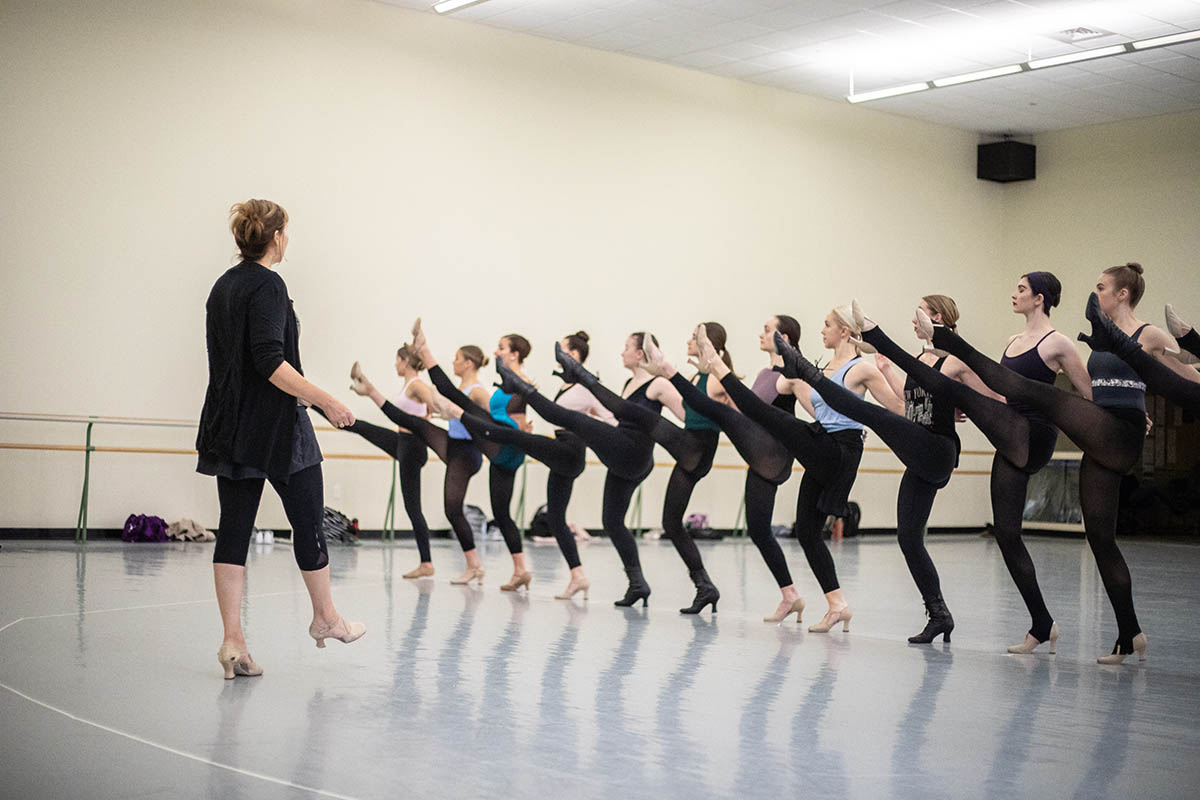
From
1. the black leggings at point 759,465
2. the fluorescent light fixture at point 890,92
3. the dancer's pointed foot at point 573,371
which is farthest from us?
the fluorescent light fixture at point 890,92

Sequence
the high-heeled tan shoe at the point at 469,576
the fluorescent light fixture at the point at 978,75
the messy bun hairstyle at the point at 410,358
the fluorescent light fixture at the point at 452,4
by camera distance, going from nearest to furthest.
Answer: the high-heeled tan shoe at the point at 469,576 → the messy bun hairstyle at the point at 410,358 → the fluorescent light fixture at the point at 452,4 → the fluorescent light fixture at the point at 978,75

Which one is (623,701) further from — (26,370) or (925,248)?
(925,248)

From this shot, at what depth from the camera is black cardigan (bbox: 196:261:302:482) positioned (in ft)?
12.3

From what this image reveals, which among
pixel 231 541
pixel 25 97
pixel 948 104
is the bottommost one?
pixel 231 541

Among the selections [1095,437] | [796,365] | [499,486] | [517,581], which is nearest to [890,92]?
[499,486]

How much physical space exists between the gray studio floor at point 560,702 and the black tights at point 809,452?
1.39 feet

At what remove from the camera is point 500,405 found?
716 centimetres

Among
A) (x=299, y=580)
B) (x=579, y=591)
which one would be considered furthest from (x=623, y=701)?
(x=299, y=580)

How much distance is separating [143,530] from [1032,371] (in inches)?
270

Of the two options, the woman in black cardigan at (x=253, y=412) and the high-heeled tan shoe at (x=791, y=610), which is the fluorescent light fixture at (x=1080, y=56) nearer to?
the high-heeled tan shoe at (x=791, y=610)

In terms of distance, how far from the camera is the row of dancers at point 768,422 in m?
3.80

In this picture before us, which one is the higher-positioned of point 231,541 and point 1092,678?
point 231,541

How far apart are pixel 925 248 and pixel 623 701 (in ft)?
39.8

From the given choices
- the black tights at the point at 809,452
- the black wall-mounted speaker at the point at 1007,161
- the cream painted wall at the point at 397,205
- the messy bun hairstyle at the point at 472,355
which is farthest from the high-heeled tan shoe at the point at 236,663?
the black wall-mounted speaker at the point at 1007,161
